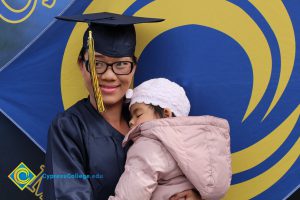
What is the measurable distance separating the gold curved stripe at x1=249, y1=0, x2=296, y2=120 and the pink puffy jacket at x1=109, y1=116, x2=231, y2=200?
13.7 inches

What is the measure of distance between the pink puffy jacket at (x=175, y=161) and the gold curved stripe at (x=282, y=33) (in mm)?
347

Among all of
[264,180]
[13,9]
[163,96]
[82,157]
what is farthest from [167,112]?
[13,9]

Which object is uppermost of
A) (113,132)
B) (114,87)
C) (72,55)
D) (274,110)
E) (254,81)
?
(72,55)

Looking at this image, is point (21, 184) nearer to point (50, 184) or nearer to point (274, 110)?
point (50, 184)

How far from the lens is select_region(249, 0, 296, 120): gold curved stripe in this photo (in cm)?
189

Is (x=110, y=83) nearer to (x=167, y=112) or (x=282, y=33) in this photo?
(x=167, y=112)

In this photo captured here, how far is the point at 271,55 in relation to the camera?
6.27ft

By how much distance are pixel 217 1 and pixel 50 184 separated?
0.90 metres

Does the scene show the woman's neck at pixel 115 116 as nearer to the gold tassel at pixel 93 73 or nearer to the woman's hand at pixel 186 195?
the gold tassel at pixel 93 73

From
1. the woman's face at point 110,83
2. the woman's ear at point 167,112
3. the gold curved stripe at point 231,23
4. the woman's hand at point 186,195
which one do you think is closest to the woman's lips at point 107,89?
the woman's face at point 110,83

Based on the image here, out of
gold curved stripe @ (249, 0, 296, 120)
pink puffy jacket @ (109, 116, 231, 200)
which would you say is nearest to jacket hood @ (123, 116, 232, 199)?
pink puffy jacket @ (109, 116, 231, 200)

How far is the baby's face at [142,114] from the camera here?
1825mm

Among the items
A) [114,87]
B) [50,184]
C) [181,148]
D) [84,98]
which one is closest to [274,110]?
[181,148]

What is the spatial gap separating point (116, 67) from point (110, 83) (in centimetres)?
6
